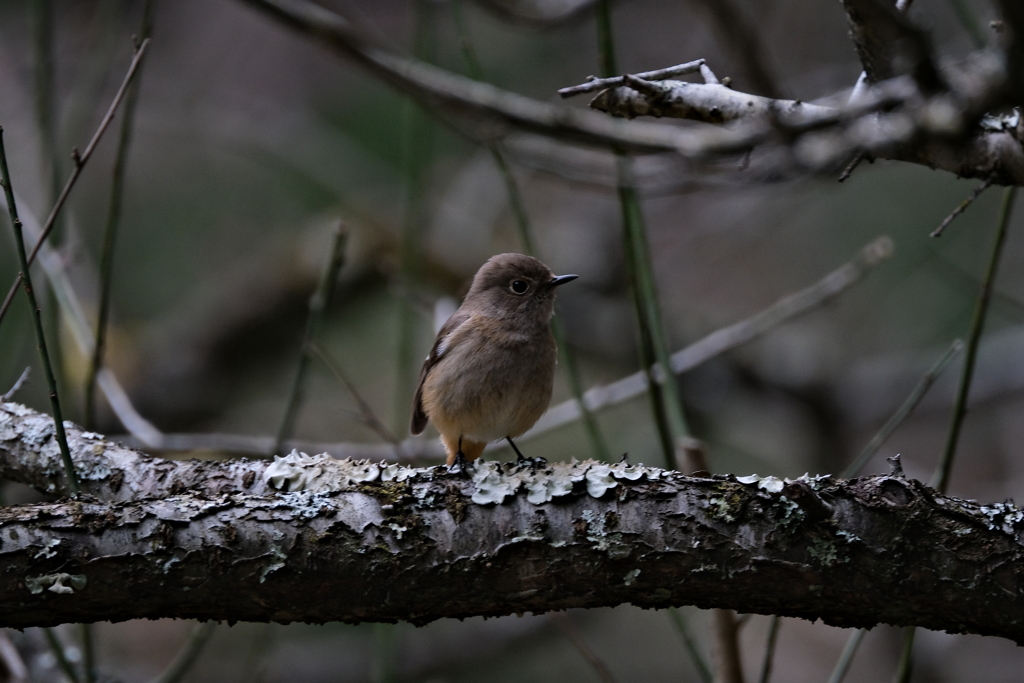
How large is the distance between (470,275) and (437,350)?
117 inches

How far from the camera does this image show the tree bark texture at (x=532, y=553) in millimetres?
2195

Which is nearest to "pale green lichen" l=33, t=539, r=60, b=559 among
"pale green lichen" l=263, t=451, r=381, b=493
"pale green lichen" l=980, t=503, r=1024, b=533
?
"pale green lichen" l=263, t=451, r=381, b=493

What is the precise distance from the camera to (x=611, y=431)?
27.8ft

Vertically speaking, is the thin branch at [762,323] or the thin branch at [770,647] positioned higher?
the thin branch at [762,323]

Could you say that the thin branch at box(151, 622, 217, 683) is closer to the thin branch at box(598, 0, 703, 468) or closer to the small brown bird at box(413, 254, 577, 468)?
the small brown bird at box(413, 254, 577, 468)

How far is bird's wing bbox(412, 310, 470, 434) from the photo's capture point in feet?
13.8

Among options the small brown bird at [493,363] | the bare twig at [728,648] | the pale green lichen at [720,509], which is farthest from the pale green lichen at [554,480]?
the small brown bird at [493,363]

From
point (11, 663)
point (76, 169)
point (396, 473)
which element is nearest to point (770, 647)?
point (396, 473)

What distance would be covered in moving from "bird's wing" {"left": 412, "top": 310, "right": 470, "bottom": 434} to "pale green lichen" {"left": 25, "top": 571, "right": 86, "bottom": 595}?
2.20m

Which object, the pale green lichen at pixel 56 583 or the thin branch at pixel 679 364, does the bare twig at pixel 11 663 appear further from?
the pale green lichen at pixel 56 583

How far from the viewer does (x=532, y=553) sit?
2.35m

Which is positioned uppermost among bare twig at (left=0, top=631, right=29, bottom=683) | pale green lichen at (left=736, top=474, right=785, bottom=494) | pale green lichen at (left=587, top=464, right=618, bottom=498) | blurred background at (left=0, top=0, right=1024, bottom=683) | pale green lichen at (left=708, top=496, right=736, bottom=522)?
blurred background at (left=0, top=0, right=1024, bottom=683)

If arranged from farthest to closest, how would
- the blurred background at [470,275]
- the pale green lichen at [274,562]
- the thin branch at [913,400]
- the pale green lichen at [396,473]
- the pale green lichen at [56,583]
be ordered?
the blurred background at [470,275] → the thin branch at [913,400] → the pale green lichen at [396,473] → the pale green lichen at [274,562] → the pale green lichen at [56,583]

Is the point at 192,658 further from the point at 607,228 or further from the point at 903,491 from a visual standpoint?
the point at 607,228
